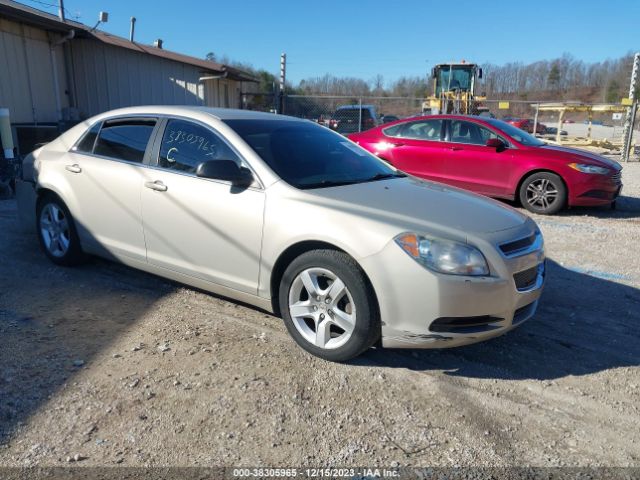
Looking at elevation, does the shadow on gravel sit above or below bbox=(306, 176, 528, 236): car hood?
below

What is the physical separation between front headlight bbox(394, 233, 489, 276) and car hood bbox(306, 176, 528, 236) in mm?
93

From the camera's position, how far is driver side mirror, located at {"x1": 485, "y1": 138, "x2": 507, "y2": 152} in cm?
A: 809

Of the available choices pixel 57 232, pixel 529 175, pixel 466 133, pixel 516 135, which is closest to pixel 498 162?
pixel 529 175

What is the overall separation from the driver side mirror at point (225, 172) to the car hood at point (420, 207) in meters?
0.48

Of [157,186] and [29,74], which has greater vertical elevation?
[29,74]

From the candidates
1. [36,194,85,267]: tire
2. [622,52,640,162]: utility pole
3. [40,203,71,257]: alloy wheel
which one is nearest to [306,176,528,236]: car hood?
[36,194,85,267]: tire

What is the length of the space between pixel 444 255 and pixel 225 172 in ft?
5.12

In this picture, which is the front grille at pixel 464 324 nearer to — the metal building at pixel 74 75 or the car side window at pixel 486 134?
the car side window at pixel 486 134

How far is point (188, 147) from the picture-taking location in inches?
156

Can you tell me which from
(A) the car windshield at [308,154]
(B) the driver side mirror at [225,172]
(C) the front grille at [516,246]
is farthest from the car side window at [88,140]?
(C) the front grille at [516,246]

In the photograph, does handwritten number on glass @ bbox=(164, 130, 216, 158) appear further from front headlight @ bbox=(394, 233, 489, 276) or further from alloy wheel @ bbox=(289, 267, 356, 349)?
front headlight @ bbox=(394, 233, 489, 276)

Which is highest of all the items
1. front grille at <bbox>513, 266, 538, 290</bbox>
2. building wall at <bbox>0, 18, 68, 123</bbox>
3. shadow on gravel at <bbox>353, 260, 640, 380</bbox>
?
building wall at <bbox>0, 18, 68, 123</bbox>

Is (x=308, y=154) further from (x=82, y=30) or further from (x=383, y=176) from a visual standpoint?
(x=82, y=30)

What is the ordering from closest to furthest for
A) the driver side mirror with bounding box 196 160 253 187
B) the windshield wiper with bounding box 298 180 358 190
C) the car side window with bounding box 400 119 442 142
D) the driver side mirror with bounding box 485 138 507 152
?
the driver side mirror with bounding box 196 160 253 187 < the windshield wiper with bounding box 298 180 358 190 < the driver side mirror with bounding box 485 138 507 152 < the car side window with bounding box 400 119 442 142
